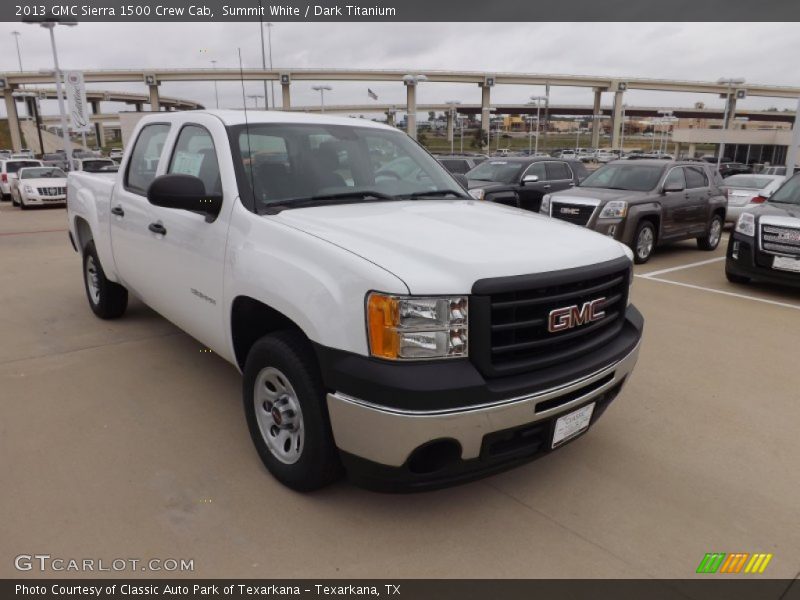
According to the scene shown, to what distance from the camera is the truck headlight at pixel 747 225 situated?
7719 millimetres

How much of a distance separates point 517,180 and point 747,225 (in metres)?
5.64

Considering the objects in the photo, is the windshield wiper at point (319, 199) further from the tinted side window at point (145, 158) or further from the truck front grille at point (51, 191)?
the truck front grille at point (51, 191)

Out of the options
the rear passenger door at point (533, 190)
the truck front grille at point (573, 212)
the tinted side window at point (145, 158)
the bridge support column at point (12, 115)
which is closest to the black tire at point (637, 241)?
the truck front grille at point (573, 212)

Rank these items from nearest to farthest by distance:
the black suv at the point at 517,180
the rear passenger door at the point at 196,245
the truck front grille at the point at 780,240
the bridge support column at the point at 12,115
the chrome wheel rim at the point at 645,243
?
the rear passenger door at the point at 196,245, the truck front grille at the point at 780,240, the chrome wheel rim at the point at 645,243, the black suv at the point at 517,180, the bridge support column at the point at 12,115

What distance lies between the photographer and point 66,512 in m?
2.87

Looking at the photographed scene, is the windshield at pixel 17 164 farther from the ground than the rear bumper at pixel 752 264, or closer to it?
farther from the ground

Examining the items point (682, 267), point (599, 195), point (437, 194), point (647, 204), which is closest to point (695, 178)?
point (647, 204)

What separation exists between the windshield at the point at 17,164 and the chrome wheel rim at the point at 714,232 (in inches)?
874

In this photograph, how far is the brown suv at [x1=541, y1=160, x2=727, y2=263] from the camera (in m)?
9.49

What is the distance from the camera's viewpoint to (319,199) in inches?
136

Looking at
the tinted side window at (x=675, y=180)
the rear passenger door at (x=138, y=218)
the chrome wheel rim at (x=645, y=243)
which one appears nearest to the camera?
the rear passenger door at (x=138, y=218)

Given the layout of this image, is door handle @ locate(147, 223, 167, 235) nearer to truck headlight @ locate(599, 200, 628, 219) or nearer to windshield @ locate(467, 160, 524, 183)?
truck headlight @ locate(599, 200, 628, 219)

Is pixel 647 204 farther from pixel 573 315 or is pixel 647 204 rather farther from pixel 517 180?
pixel 573 315

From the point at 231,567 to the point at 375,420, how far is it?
91 cm
